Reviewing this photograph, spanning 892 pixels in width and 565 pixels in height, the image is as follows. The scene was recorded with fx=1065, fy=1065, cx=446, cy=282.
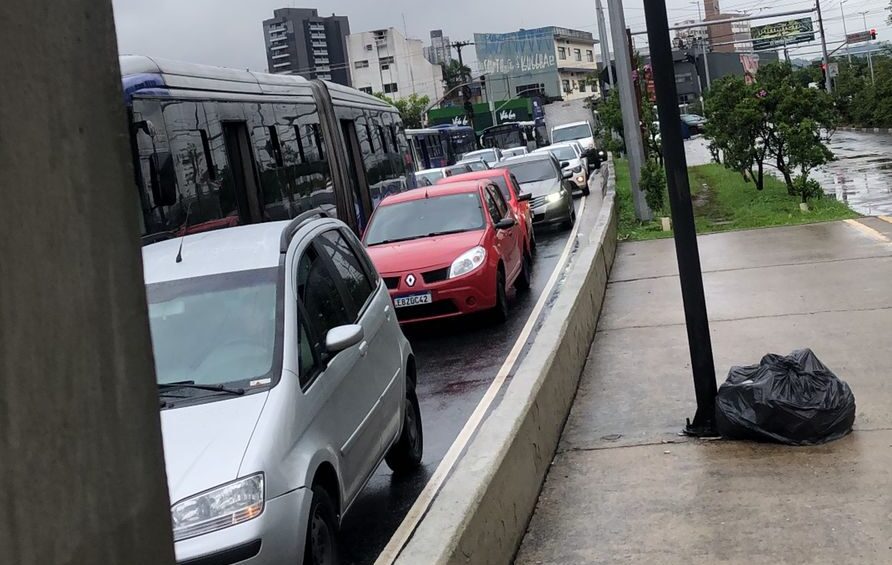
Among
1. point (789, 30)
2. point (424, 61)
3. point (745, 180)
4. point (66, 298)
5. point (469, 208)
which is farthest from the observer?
point (424, 61)

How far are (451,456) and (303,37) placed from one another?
16990 cm

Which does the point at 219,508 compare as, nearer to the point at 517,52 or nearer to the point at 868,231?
the point at 868,231

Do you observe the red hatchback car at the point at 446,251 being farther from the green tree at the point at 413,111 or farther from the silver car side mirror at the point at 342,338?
the green tree at the point at 413,111

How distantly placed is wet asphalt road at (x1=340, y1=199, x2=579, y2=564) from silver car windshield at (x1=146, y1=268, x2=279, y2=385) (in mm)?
1216

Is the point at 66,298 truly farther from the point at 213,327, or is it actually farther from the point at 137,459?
the point at 213,327

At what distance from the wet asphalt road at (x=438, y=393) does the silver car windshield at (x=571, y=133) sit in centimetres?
3080

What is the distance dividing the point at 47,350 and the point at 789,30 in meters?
101

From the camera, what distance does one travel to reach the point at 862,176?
26.3 m

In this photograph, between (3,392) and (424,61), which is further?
(424,61)

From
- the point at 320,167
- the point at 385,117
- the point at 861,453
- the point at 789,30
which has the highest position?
the point at 789,30

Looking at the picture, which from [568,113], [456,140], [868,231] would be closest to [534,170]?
[868,231]

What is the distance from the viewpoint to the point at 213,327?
539 cm

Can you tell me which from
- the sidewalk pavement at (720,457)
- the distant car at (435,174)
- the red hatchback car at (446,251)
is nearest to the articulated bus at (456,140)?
the distant car at (435,174)

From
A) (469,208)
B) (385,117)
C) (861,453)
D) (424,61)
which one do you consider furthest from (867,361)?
(424,61)
